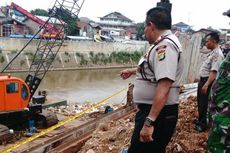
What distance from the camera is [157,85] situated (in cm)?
222

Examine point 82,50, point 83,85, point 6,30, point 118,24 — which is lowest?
point 83,85

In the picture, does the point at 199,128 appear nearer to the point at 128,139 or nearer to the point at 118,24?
the point at 128,139

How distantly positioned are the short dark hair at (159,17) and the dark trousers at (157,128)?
0.63m

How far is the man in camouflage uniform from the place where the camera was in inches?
72.8

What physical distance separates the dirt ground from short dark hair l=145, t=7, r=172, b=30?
171 centimetres

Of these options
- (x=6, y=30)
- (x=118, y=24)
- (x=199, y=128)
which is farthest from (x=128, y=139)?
(x=118, y=24)

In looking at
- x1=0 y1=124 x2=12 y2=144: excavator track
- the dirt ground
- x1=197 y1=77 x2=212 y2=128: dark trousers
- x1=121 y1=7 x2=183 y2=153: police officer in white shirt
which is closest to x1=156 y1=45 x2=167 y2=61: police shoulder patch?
x1=121 y1=7 x2=183 y2=153: police officer in white shirt

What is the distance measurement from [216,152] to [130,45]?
37.6m

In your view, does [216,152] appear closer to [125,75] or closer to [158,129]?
[158,129]

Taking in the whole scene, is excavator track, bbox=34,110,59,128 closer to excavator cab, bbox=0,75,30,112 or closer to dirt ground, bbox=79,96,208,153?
excavator cab, bbox=0,75,30,112

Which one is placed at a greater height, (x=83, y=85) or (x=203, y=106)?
(x=203, y=106)

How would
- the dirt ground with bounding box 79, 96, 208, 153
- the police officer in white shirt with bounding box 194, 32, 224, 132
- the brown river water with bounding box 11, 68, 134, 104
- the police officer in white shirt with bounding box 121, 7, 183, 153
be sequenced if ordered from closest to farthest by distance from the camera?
the police officer in white shirt with bounding box 121, 7, 183, 153
the dirt ground with bounding box 79, 96, 208, 153
the police officer in white shirt with bounding box 194, 32, 224, 132
the brown river water with bounding box 11, 68, 134, 104

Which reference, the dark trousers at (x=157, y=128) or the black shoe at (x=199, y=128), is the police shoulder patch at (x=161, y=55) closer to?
the dark trousers at (x=157, y=128)

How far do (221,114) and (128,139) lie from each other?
2.09 metres
